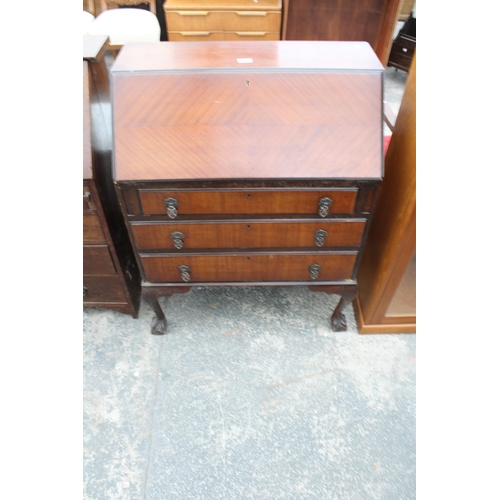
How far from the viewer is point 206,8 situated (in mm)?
3137

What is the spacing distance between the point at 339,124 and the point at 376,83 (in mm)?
218

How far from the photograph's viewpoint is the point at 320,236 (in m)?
1.58

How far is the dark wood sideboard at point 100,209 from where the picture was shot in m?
1.52

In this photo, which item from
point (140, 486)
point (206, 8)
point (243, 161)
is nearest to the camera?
point (243, 161)

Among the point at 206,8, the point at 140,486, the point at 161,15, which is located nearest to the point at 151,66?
the point at 140,486

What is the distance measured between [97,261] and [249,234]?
747mm

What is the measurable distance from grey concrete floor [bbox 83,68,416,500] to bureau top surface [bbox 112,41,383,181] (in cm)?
99

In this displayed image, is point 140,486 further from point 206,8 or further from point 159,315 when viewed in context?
point 206,8

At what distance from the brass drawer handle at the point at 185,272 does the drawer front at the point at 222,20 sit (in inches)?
97.1

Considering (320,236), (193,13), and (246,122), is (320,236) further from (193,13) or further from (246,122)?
(193,13)

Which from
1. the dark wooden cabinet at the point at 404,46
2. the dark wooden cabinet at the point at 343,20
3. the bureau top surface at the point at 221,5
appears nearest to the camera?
the bureau top surface at the point at 221,5

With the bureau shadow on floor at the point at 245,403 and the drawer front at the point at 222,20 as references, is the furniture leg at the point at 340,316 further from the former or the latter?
the drawer front at the point at 222,20

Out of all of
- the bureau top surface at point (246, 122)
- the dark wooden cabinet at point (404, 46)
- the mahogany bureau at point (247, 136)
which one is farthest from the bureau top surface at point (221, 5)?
the bureau top surface at point (246, 122)

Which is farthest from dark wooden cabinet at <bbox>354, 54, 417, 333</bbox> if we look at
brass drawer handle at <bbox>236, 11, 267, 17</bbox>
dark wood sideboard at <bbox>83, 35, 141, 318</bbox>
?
brass drawer handle at <bbox>236, 11, 267, 17</bbox>
